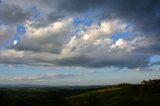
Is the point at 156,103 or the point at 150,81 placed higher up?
the point at 150,81

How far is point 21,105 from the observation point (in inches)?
5930

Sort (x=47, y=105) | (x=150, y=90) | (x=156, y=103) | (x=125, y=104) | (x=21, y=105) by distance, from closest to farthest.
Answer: (x=156, y=103) < (x=125, y=104) < (x=150, y=90) < (x=21, y=105) < (x=47, y=105)

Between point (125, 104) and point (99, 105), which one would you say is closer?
point (125, 104)

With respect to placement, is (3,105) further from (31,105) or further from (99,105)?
(99,105)

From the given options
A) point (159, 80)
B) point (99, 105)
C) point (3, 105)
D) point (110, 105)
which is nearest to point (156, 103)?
point (110, 105)

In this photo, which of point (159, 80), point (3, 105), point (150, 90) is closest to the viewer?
point (150, 90)

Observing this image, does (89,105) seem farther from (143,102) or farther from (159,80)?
(159,80)

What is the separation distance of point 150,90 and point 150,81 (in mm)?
11626

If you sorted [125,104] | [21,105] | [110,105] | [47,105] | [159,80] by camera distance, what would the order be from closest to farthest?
1. [125,104]
2. [110,105]
3. [159,80]
4. [21,105]
5. [47,105]

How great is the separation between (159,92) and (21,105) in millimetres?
77381

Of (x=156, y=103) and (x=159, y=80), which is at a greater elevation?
(x=159, y=80)

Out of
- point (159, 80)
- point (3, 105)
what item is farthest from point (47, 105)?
point (159, 80)

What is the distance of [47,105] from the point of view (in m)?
161

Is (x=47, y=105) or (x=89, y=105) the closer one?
(x=89, y=105)
